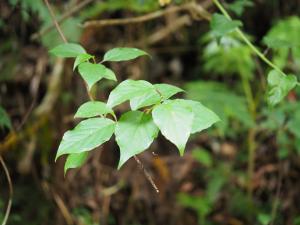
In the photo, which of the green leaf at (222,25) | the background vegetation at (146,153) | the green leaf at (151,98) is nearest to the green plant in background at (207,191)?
the background vegetation at (146,153)

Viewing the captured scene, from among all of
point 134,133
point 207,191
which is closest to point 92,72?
point 134,133

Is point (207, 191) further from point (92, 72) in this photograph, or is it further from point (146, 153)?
point (92, 72)

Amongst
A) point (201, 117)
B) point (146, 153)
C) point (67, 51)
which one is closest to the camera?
point (201, 117)

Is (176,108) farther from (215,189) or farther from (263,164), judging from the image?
(263,164)

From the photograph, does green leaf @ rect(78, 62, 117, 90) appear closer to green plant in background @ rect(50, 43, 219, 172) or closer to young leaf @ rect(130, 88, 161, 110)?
green plant in background @ rect(50, 43, 219, 172)

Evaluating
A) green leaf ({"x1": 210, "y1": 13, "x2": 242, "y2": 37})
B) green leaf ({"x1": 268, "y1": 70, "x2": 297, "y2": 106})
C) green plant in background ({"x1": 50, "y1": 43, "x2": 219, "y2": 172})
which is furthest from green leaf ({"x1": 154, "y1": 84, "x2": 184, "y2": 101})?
green leaf ({"x1": 210, "y1": 13, "x2": 242, "y2": 37})
